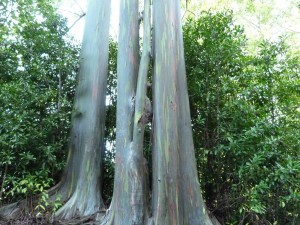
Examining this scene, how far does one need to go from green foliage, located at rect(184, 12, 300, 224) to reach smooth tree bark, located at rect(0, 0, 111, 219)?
1753 mm

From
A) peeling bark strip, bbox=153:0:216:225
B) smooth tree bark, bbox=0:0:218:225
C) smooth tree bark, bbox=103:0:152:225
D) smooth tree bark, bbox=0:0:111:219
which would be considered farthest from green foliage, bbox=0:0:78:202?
peeling bark strip, bbox=153:0:216:225

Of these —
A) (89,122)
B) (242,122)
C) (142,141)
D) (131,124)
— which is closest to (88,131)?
(89,122)

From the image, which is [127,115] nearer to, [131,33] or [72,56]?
[131,33]

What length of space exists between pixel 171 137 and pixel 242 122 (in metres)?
1.54

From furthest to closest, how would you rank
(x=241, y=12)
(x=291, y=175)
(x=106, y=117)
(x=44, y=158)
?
(x=241, y=12) < (x=106, y=117) < (x=44, y=158) < (x=291, y=175)

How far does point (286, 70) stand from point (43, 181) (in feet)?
14.8

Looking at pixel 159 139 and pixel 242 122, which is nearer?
pixel 159 139

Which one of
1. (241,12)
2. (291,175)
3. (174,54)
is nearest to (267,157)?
(291,175)

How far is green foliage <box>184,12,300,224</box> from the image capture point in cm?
477

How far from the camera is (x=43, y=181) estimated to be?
5152mm

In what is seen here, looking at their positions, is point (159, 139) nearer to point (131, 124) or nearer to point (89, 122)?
point (131, 124)

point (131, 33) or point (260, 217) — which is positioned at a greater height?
point (131, 33)

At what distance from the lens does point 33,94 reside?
540cm

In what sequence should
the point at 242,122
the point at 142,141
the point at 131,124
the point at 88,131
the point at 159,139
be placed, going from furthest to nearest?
the point at 88,131, the point at 242,122, the point at 131,124, the point at 142,141, the point at 159,139
